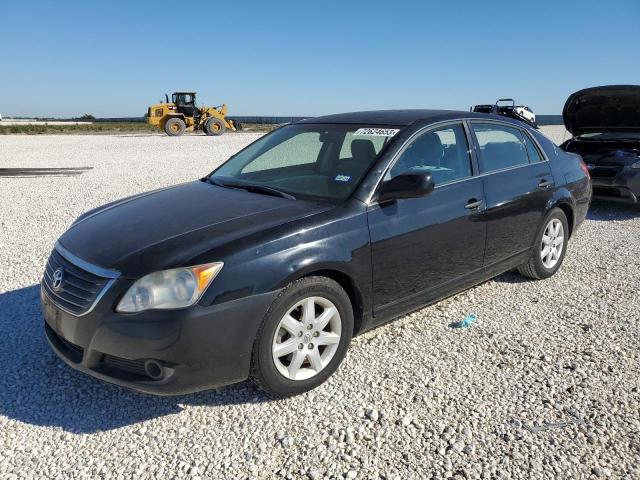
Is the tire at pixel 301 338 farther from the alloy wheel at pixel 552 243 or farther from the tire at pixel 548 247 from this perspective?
the alloy wheel at pixel 552 243

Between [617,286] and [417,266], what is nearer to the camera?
[417,266]

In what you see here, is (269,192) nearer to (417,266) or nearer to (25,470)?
(417,266)

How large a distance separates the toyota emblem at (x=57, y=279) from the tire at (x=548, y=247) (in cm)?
371

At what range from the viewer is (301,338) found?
2938 millimetres

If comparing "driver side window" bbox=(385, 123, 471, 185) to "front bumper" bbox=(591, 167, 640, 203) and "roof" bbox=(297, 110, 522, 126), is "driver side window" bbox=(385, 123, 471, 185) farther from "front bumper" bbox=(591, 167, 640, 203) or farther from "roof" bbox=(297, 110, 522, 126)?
"front bumper" bbox=(591, 167, 640, 203)

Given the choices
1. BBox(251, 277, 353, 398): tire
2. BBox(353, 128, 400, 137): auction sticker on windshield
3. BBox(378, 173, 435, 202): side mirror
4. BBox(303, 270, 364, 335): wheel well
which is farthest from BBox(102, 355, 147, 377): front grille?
BBox(353, 128, 400, 137): auction sticker on windshield

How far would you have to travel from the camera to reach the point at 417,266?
11.4 feet

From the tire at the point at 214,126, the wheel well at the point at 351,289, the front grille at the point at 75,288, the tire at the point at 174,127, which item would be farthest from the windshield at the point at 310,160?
the tire at the point at 214,126

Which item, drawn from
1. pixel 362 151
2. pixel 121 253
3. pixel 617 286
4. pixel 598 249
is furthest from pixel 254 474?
pixel 598 249

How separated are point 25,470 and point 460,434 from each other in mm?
2083

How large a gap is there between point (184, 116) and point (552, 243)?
27601 millimetres

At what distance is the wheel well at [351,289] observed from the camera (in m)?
3.03

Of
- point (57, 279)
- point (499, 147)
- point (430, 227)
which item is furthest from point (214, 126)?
point (57, 279)

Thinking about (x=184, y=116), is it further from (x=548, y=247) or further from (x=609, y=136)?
(x=548, y=247)
